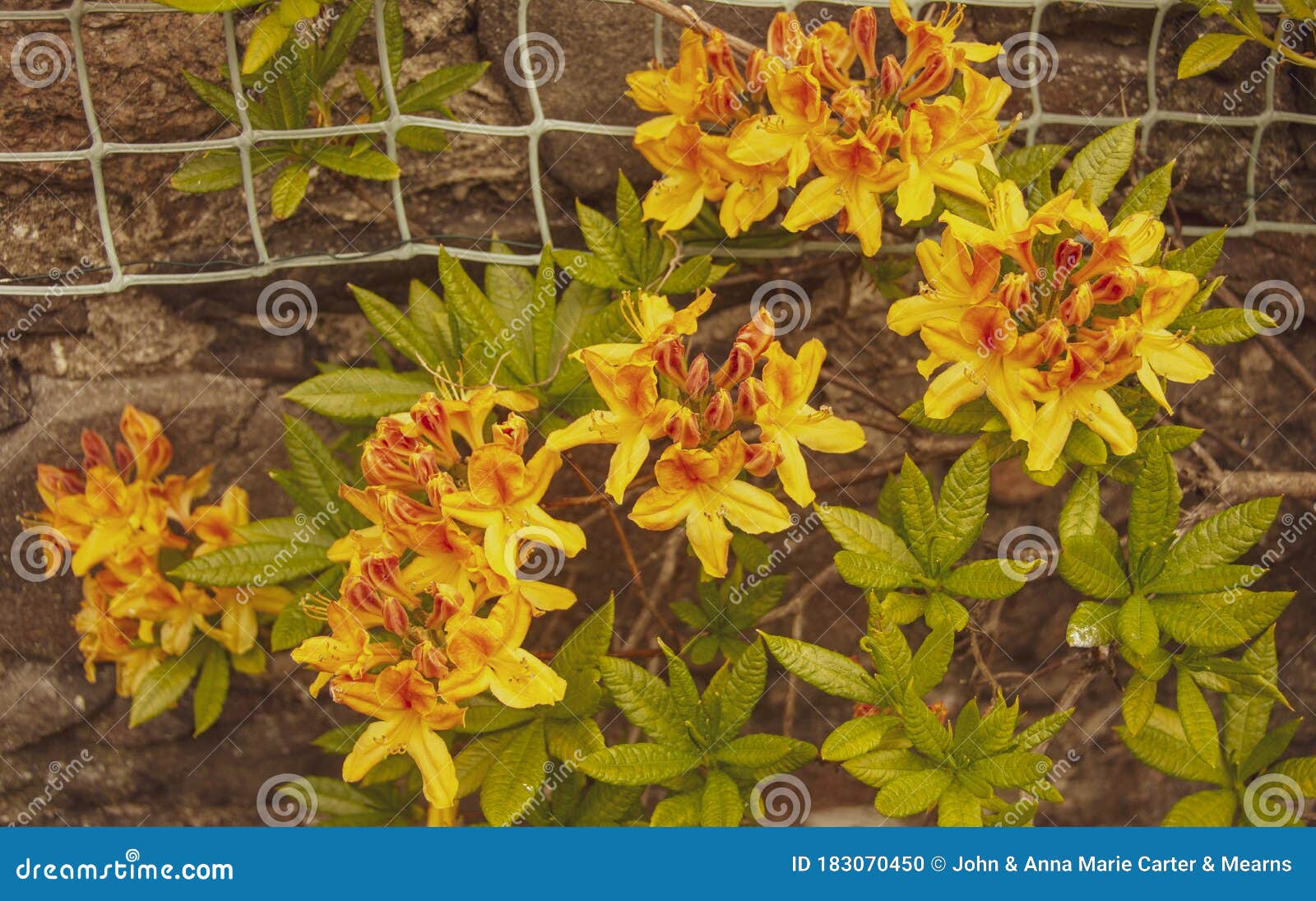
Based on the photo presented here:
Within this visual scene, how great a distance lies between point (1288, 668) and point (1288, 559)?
0.27m

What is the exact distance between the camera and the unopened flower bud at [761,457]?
1389mm

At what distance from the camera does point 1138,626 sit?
145 centimetres

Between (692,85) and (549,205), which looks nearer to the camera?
(692,85)

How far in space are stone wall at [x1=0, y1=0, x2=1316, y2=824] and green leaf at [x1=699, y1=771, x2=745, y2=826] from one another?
0.51 meters

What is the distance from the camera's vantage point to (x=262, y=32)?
151 cm

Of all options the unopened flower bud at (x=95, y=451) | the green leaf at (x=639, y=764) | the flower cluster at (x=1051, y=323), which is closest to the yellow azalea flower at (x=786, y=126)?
the flower cluster at (x=1051, y=323)

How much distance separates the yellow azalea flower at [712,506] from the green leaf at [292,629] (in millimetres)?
641

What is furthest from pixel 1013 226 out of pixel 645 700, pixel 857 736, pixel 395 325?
pixel 395 325

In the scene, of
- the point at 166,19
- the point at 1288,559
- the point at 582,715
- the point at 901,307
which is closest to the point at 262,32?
the point at 166,19

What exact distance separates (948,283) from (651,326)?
410 millimetres

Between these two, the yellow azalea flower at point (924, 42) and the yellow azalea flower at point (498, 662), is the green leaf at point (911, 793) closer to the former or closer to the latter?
the yellow azalea flower at point (498, 662)

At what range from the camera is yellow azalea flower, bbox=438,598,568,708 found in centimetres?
135

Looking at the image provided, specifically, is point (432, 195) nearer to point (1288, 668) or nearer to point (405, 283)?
point (405, 283)

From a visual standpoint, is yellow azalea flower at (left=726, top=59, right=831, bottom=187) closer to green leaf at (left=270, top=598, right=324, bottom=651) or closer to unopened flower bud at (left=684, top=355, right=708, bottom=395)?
unopened flower bud at (left=684, top=355, right=708, bottom=395)
